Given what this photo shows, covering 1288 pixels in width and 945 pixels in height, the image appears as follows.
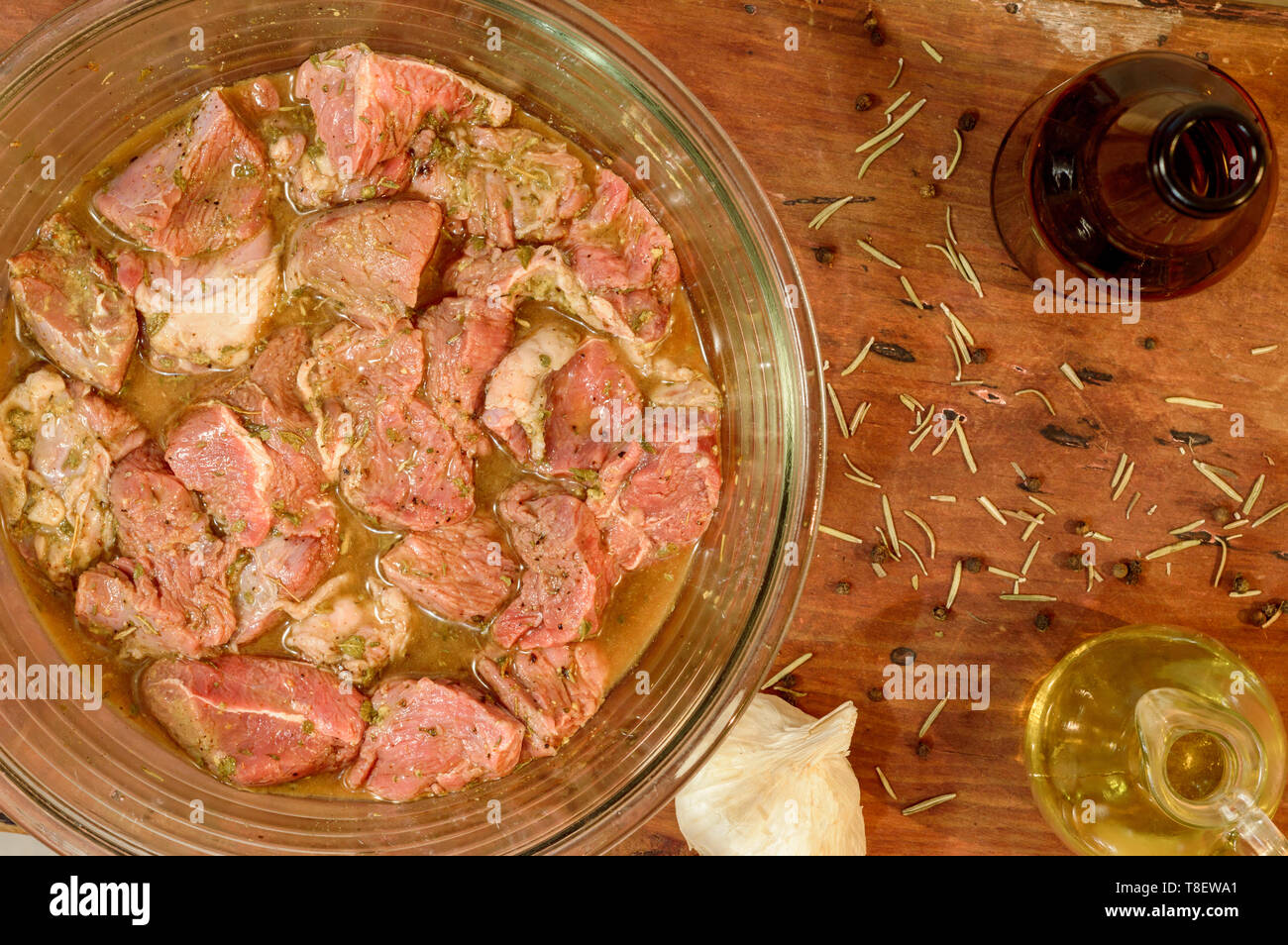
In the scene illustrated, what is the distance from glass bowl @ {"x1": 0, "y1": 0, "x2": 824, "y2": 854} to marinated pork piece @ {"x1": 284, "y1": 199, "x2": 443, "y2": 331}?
534 millimetres

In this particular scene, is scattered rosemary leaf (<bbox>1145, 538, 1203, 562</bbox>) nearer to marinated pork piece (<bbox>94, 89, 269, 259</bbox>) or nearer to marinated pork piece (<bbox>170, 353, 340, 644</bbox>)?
marinated pork piece (<bbox>170, 353, 340, 644</bbox>)

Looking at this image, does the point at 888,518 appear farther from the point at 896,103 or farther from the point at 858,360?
the point at 896,103

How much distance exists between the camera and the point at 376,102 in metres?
2.50

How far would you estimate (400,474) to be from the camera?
2.61 meters

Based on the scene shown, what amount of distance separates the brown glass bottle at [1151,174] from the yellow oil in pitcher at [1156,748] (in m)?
1.05

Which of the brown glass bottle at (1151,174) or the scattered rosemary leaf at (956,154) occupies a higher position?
the scattered rosemary leaf at (956,154)

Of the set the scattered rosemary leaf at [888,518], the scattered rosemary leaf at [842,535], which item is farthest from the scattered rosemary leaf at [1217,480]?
the scattered rosemary leaf at [842,535]

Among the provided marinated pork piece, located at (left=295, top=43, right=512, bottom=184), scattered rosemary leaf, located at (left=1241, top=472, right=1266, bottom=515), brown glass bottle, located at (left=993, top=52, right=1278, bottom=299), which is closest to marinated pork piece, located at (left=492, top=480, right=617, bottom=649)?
marinated pork piece, located at (left=295, top=43, right=512, bottom=184)

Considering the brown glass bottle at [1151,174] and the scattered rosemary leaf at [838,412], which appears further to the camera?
the scattered rosemary leaf at [838,412]

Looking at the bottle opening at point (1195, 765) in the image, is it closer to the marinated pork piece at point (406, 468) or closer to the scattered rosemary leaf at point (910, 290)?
the scattered rosemary leaf at point (910, 290)

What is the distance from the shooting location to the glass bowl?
2.48 m

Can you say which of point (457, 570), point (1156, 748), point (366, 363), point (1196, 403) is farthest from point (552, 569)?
point (1196, 403)

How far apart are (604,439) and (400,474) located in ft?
1.95

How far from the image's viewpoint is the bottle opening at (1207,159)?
2.00 meters
